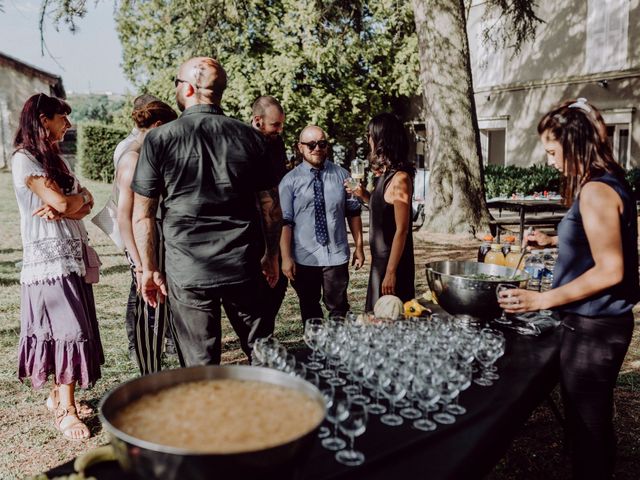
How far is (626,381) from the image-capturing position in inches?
167

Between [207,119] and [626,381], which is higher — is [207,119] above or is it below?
above

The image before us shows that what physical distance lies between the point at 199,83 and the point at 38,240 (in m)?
1.30

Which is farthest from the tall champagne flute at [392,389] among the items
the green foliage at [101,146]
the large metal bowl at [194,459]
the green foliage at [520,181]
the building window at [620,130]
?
the green foliage at [101,146]

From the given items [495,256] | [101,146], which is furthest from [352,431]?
[101,146]

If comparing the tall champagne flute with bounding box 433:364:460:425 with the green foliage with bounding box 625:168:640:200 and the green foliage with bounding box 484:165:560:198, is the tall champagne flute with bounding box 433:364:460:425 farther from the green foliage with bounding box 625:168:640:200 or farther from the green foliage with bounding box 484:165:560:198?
the green foliage with bounding box 625:168:640:200

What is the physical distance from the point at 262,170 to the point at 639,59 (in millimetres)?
16195

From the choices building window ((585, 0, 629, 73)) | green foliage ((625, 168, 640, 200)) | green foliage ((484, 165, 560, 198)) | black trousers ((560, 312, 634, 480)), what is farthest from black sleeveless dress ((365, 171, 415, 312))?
building window ((585, 0, 629, 73))

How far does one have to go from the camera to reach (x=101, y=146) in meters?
25.5

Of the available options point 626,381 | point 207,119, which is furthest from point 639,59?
point 207,119

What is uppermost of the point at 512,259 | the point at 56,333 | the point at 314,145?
the point at 314,145

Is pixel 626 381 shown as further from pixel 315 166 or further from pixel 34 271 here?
pixel 34 271

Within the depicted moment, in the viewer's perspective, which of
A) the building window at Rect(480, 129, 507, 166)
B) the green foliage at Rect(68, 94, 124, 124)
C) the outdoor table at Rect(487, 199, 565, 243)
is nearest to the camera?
the outdoor table at Rect(487, 199, 565, 243)

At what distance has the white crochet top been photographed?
318 cm

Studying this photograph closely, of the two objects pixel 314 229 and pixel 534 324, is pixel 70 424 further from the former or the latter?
pixel 534 324
